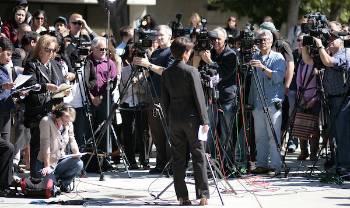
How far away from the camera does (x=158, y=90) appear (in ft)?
46.2

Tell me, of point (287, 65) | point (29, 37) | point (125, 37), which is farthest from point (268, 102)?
point (29, 37)

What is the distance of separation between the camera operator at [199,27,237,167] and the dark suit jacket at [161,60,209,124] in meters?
2.40

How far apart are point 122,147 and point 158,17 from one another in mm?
16476

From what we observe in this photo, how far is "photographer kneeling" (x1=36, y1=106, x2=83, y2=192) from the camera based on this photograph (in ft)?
39.4

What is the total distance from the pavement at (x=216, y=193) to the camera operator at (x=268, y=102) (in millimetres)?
378

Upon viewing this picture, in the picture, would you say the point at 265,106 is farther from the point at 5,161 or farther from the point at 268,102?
the point at 5,161

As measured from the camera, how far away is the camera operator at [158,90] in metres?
13.8

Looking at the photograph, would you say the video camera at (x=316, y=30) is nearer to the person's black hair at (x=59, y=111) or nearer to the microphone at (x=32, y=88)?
the person's black hair at (x=59, y=111)

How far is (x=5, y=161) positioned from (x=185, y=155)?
96.7 inches

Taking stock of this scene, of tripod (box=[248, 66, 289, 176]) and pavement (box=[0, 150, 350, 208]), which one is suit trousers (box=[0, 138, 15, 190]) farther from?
tripod (box=[248, 66, 289, 176])

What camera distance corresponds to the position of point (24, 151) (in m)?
14.6

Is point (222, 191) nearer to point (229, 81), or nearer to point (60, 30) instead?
point (229, 81)

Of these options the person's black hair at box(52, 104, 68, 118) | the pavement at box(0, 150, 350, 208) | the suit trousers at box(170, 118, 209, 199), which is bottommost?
the pavement at box(0, 150, 350, 208)

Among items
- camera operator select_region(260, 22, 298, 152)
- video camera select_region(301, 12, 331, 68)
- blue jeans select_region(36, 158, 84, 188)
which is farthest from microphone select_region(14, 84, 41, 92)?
camera operator select_region(260, 22, 298, 152)
